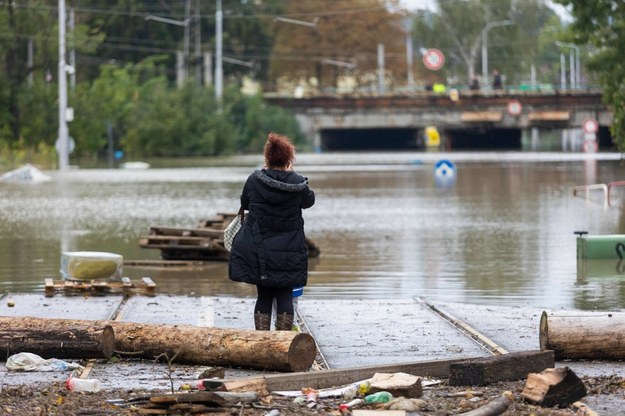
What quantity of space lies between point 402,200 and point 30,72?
127 ft

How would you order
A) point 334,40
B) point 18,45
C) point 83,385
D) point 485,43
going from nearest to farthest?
point 83,385 < point 18,45 < point 334,40 < point 485,43

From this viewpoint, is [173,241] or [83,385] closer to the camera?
[83,385]

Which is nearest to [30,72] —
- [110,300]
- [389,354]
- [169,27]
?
[169,27]

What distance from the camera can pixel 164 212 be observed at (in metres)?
30.8

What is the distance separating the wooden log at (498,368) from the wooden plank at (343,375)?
0.27 metres

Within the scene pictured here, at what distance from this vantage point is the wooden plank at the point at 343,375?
30.1 ft

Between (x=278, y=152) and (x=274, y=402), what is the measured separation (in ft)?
7.89

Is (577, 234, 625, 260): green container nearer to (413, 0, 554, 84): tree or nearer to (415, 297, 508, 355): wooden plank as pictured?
(415, 297, 508, 355): wooden plank

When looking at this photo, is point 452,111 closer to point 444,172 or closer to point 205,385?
point 444,172

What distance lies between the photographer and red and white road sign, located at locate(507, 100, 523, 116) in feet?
326

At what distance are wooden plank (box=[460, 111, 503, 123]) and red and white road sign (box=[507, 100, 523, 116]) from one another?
1.01 meters

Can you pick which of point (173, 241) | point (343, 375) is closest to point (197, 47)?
point (173, 241)

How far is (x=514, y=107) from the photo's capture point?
99.2 metres

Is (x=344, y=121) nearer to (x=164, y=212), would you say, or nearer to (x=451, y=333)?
(x=164, y=212)
